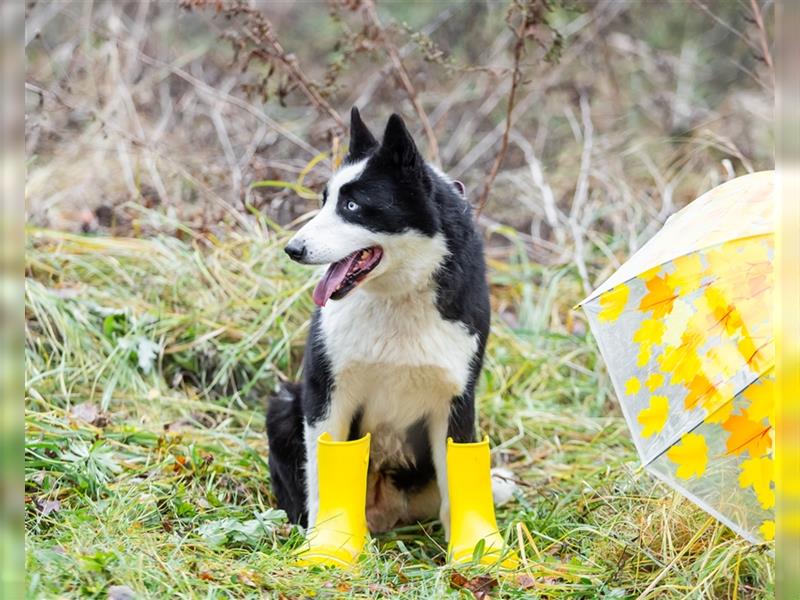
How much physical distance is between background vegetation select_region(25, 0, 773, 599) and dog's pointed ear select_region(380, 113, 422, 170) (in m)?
1.22

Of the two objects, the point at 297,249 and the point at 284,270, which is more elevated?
the point at 297,249

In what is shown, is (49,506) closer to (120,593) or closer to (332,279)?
(120,593)

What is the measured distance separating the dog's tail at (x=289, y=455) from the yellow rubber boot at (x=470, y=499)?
545 mm

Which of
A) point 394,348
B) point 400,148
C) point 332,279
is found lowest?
point 394,348

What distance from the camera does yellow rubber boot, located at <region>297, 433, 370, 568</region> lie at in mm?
3148

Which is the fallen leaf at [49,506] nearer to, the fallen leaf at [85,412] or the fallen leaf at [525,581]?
the fallen leaf at [85,412]

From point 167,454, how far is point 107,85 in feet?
11.3

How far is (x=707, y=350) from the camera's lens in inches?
108

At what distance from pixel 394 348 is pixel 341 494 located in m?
0.50

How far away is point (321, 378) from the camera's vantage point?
3.20 metres

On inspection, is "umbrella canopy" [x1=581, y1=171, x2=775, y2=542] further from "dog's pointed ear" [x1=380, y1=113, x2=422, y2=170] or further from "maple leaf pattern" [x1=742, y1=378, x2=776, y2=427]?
"dog's pointed ear" [x1=380, y1=113, x2=422, y2=170]

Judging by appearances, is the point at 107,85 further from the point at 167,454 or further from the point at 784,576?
the point at 784,576

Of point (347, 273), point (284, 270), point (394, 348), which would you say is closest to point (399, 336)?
point (394, 348)

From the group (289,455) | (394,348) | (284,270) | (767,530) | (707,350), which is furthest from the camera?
(284,270)
